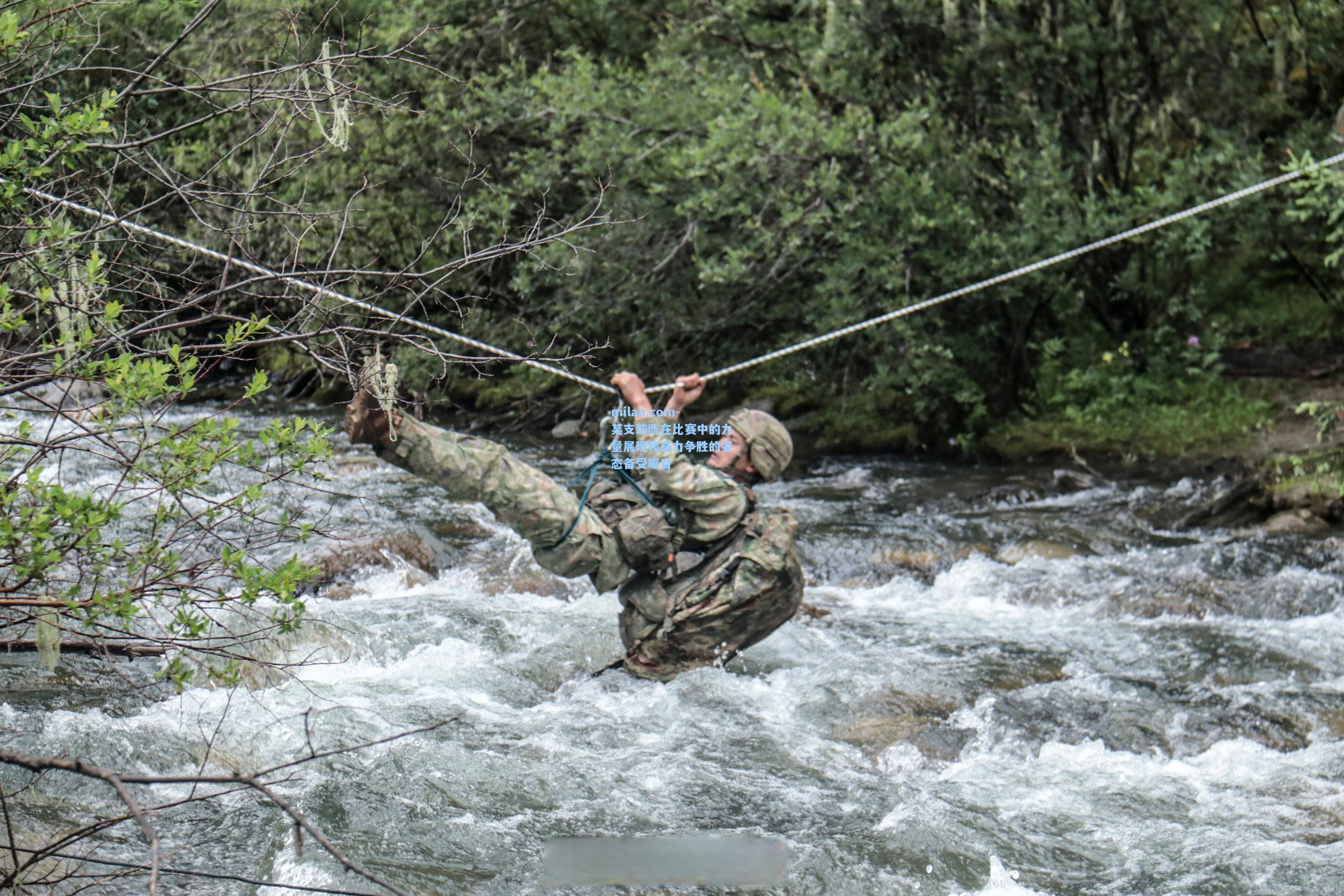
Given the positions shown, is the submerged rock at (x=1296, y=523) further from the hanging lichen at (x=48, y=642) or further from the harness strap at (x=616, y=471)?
the hanging lichen at (x=48, y=642)

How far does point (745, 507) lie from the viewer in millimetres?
7000

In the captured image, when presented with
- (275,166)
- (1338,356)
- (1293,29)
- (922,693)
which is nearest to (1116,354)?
(1338,356)

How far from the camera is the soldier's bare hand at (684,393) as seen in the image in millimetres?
6605

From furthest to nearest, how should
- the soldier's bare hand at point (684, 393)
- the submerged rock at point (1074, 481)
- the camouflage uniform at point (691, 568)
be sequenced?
the submerged rock at point (1074, 481), the soldier's bare hand at point (684, 393), the camouflage uniform at point (691, 568)

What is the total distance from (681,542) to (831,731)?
130 cm

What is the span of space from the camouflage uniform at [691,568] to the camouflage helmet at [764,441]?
0.60ft

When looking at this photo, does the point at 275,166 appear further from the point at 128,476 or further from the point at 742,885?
the point at 742,885

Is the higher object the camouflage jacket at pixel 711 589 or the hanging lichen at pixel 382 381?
the hanging lichen at pixel 382 381

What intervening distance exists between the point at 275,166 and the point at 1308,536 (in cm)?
870

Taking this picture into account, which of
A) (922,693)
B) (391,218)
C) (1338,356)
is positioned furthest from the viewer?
(391,218)

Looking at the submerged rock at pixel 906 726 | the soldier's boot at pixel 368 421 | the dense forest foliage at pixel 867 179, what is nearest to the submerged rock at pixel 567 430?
the dense forest foliage at pixel 867 179

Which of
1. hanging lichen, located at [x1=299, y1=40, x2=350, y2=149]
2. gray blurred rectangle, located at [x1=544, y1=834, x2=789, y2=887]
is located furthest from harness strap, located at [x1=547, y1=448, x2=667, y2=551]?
hanging lichen, located at [x1=299, y1=40, x2=350, y2=149]

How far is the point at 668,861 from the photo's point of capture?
5.05 meters

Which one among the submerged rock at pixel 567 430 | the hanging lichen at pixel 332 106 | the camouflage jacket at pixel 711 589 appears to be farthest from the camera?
the submerged rock at pixel 567 430
